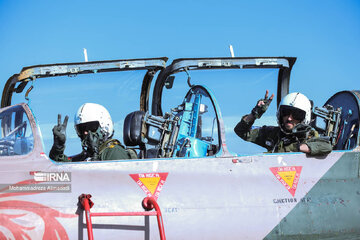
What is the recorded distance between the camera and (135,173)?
4281 millimetres

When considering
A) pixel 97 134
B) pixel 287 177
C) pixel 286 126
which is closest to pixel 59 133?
pixel 97 134

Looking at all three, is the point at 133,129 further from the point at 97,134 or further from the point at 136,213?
the point at 136,213

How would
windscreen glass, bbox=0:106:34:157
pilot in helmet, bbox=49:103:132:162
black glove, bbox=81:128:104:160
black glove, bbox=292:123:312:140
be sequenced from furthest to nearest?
black glove, bbox=292:123:312:140 < black glove, bbox=81:128:104:160 < pilot in helmet, bbox=49:103:132:162 < windscreen glass, bbox=0:106:34:157

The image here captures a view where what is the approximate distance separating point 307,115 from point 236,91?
3.08ft

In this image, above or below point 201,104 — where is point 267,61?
above

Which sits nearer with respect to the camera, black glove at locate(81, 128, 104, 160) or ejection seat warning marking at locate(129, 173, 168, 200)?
ejection seat warning marking at locate(129, 173, 168, 200)

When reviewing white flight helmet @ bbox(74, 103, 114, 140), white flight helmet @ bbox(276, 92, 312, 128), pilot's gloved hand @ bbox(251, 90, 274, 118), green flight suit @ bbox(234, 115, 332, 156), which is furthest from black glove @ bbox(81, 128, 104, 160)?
white flight helmet @ bbox(276, 92, 312, 128)

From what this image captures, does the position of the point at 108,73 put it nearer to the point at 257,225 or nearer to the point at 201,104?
the point at 201,104

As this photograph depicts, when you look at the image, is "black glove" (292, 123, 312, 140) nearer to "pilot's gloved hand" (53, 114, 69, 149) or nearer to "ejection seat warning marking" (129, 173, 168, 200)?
"ejection seat warning marking" (129, 173, 168, 200)

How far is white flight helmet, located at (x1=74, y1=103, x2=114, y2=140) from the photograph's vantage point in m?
5.07

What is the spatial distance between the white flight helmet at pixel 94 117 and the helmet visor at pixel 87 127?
0.04 feet

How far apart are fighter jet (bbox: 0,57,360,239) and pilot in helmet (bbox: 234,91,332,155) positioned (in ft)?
0.72

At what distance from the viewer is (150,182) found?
427 cm

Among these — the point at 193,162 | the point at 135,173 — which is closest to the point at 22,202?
the point at 135,173
